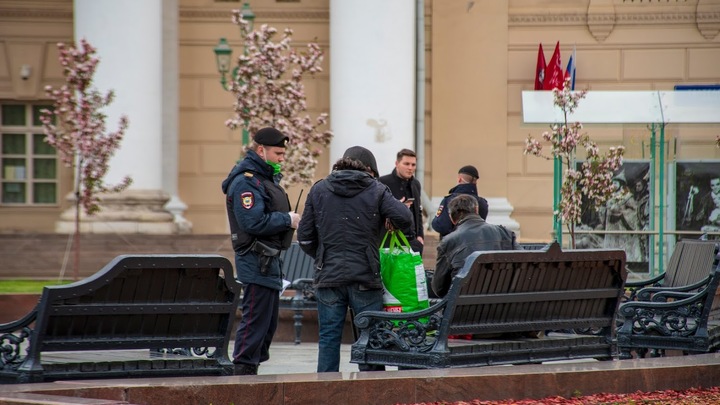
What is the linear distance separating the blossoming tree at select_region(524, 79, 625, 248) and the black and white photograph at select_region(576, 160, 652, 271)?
30 centimetres

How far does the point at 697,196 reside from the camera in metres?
17.6

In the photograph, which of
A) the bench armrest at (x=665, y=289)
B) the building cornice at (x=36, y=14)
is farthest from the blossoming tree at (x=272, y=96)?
the bench armrest at (x=665, y=289)

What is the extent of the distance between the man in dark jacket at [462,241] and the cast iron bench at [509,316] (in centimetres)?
52

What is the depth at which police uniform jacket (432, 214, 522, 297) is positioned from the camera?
31.9 feet

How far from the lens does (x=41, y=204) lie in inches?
1000

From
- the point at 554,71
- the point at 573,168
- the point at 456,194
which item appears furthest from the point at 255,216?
the point at 554,71

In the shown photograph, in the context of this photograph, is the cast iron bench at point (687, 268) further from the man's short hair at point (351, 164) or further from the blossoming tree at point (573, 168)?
the blossoming tree at point (573, 168)

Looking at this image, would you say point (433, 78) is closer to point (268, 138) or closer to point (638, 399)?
point (268, 138)

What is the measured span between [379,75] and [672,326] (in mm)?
12321

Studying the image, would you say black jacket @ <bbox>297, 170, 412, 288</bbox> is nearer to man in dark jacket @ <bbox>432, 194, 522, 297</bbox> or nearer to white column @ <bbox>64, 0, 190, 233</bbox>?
man in dark jacket @ <bbox>432, 194, 522, 297</bbox>

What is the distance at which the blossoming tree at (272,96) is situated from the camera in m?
20.8

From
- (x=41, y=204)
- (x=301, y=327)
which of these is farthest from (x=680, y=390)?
(x=41, y=204)

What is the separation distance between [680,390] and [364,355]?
194 centimetres

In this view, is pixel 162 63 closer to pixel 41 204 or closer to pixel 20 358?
pixel 41 204
